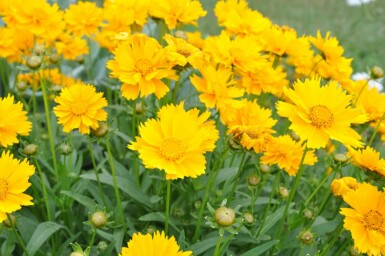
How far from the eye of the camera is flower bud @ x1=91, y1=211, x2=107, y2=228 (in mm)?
1146

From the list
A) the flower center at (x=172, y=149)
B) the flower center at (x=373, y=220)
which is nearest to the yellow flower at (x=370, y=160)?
the flower center at (x=373, y=220)

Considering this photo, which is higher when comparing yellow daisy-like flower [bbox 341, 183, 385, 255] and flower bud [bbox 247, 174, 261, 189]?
yellow daisy-like flower [bbox 341, 183, 385, 255]

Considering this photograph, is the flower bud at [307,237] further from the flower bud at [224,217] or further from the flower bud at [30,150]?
the flower bud at [30,150]

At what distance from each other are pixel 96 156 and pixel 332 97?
3.46 ft

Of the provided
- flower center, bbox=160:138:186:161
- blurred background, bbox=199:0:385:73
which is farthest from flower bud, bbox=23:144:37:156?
blurred background, bbox=199:0:385:73

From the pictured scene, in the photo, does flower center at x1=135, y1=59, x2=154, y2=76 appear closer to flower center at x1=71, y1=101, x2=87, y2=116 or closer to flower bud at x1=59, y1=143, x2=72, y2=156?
flower center at x1=71, y1=101, x2=87, y2=116

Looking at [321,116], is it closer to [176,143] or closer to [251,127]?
[251,127]

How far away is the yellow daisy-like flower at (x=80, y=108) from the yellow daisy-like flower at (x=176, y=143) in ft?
0.50

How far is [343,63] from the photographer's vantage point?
5.42ft

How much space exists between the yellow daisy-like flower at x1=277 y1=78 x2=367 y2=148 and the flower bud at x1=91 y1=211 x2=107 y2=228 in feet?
1.52

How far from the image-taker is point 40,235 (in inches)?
53.7

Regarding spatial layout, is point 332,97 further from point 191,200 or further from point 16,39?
point 16,39

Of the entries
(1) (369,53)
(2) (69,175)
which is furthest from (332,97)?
(1) (369,53)

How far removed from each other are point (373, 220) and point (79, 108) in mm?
738
